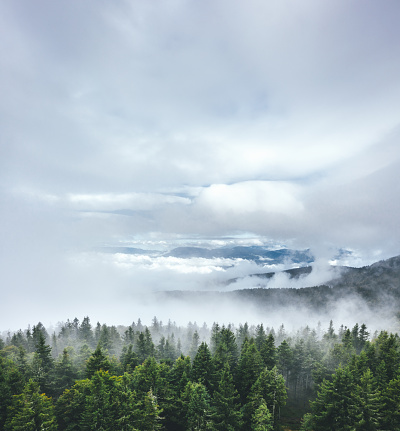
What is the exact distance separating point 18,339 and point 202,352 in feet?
304

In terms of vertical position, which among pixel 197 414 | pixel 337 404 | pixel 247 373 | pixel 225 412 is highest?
pixel 247 373

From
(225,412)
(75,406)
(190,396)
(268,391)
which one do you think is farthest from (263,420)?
(75,406)

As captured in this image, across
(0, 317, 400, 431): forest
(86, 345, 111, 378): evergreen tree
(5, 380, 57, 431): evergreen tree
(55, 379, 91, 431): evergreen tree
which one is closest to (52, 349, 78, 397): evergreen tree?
(0, 317, 400, 431): forest

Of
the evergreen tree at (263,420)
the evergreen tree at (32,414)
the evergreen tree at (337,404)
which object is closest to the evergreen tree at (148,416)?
the evergreen tree at (32,414)

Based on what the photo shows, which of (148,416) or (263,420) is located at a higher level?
(148,416)

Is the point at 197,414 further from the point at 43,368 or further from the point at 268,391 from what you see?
the point at 43,368

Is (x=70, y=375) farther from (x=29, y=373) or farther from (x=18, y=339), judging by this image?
(x=18, y=339)

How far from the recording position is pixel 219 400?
41.4 meters

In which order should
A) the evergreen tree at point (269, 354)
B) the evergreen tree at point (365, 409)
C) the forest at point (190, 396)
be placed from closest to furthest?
the forest at point (190, 396) < the evergreen tree at point (365, 409) < the evergreen tree at point (269, 354)

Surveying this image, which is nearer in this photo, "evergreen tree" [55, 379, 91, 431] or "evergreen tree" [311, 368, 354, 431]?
"evergreen tree" [311, 368, 354, 431]

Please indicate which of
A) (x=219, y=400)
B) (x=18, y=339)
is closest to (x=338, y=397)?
(x=219, y=400)

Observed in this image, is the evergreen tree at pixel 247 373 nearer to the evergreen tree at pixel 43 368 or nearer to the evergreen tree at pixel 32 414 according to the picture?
the evergreen tree at pixel 32 414

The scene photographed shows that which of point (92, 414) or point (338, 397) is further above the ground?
point (92, 414)

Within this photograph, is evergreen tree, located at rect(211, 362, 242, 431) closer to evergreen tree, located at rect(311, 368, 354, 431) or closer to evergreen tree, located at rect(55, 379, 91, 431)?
evergreen tree, located at rect(311, 368, 354, 431)
